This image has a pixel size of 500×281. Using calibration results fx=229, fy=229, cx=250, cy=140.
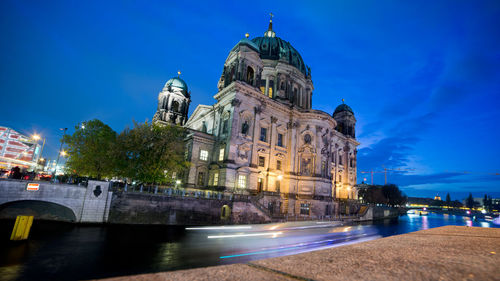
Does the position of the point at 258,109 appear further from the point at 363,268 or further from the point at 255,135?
the point at 363,268

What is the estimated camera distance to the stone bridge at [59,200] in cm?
1927

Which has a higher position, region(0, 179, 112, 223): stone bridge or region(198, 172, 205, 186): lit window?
region(198, 172, 205, 186): lit window

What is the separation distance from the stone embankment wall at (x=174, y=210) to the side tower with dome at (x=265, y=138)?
16.2ft

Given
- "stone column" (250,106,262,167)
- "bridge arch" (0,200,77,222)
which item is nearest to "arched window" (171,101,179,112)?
"stone column" (250,106,262,167)

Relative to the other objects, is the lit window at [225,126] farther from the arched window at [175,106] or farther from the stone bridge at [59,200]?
the arched window at [175,106]

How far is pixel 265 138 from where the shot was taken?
4041 cm

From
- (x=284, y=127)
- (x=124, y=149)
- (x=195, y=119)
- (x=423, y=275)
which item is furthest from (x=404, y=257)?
(x=195, y=119)

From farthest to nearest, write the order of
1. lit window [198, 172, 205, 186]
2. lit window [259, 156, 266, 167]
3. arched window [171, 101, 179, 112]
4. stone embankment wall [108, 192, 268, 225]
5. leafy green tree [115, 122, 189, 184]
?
arched window [171, 101, 179, 112], lit window [259, 156, 266, 167], lit window [198, 172, 205, 186], leafy green tree [115, 122, 189, 184], stone embankment wall [108, 192, 268, 225]

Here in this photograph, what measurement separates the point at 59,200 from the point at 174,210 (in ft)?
33.5

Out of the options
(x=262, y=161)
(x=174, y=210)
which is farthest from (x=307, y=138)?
(x=174, y=210)

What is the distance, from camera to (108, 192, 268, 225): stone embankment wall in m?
22.8

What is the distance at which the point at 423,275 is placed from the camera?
218 centimetres

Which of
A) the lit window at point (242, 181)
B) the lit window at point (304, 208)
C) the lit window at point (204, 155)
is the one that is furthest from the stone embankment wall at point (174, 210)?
the lit window at point (304, 208)

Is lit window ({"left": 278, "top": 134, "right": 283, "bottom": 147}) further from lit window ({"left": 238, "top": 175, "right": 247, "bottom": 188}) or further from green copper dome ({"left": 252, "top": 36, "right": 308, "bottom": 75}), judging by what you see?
green copper dome ({"left": 252, "top": 36, "right": 308, "bottom": 75})
